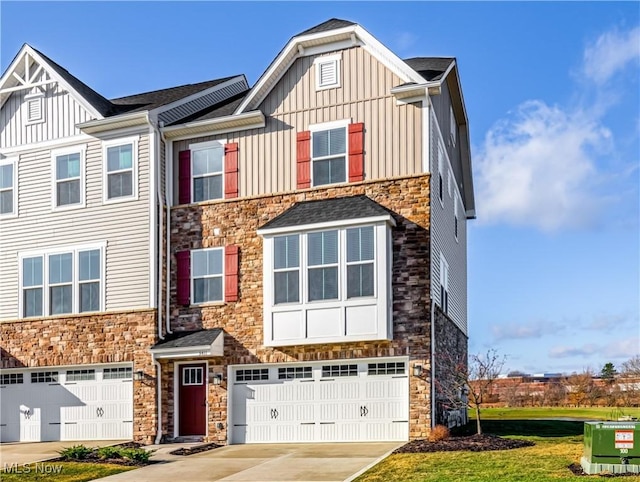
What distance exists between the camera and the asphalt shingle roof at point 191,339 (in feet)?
68.2

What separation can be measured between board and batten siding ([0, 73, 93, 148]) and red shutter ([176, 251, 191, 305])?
15.8 ft

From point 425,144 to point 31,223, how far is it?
11.6 metres

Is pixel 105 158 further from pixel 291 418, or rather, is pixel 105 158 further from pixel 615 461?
pixel 615 461

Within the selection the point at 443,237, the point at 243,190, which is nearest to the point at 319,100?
the point at 243,190

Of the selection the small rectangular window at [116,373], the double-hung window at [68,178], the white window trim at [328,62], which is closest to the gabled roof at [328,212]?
the white window trim at [328,62]

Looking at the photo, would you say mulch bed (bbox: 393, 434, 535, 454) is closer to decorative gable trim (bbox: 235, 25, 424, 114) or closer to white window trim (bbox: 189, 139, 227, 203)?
decorative gable trim (bbox: 235, 25, 424, 114)

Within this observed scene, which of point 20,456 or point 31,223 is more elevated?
point 31,223

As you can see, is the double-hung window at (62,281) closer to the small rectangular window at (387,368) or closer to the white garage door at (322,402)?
the white garage door at (322,402)

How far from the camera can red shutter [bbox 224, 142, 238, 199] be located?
22.0m

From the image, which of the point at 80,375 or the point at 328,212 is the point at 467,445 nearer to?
the point at 328,212

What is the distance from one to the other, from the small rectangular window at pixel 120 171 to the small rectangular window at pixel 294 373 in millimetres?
6378

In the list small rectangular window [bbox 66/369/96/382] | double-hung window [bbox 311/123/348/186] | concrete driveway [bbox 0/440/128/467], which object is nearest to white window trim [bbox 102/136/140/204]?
small rectangular window [bbox 66/369/96/382]

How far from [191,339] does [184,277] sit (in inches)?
74.2

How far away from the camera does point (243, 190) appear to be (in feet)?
71.9
